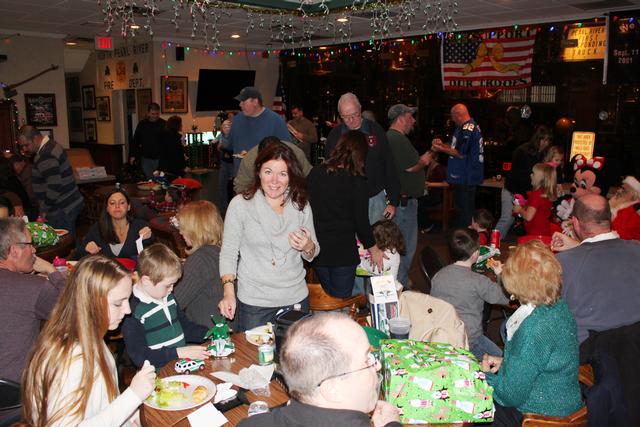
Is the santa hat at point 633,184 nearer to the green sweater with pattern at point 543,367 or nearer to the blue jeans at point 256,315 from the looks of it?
the green sweater with pattern at point 543,367

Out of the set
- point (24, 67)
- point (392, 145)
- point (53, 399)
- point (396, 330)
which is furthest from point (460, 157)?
point (24, 67)

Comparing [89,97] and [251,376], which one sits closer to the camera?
[251,376]

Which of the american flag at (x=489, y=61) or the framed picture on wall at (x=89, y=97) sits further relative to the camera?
the framed picture on wall at (x=89, y=97)

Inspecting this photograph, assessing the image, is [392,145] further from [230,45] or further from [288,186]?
[230,45]

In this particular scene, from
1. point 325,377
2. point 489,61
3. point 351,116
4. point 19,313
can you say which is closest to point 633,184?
point 351,116

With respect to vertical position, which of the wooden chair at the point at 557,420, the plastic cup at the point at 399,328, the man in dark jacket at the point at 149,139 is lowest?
the wooden chair at the point at 557,420

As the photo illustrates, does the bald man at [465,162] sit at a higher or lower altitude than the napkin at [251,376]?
higher

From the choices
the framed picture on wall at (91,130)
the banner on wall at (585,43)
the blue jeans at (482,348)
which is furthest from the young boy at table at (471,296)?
the framed picture on wall at (91,130)

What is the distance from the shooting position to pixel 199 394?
2242 mm

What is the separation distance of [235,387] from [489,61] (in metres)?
8.35

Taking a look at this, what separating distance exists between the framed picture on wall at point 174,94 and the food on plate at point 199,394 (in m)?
10.0

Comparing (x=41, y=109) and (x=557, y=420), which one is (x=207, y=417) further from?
(x=41, y=109)

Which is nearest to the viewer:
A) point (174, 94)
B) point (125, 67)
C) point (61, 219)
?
point (61, 219)

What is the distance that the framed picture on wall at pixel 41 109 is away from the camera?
10609mm
